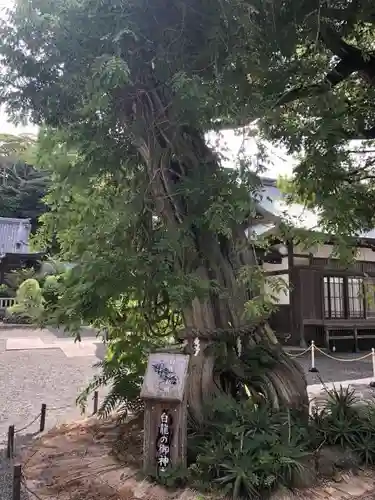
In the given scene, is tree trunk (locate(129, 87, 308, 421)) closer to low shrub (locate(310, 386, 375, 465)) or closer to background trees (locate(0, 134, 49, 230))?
low shrub (locate(310, 386, 375, 465))

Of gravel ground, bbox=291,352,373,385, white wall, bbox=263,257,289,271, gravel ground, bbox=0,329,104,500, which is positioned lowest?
gravel ground, bbox=0,329,104,500

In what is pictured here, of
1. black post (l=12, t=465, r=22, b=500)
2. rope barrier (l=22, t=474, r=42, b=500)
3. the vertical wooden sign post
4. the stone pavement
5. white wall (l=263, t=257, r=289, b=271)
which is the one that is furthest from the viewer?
white wall (l=263, t=257, r=289, b=271)

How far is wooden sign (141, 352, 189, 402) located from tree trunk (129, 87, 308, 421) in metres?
0.64

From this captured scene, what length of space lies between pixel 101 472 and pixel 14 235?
28.6 metres

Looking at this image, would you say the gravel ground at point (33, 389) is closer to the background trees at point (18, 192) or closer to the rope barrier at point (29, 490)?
the rope barrier at point (29, 490)

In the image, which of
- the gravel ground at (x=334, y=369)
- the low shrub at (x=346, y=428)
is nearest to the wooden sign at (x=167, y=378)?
the low shrub at (x=346, y=428)

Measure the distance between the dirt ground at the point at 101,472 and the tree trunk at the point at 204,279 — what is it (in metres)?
0.91

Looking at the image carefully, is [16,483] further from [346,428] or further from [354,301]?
[354,301]

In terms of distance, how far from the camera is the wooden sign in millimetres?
4000

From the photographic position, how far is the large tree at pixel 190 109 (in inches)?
141

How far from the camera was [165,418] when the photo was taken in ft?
13.2

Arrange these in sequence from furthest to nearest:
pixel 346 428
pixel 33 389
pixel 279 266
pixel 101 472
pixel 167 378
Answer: pixel 279 266
pixel 33 389
pixel 346 428
pixel 101 472
pixel 167 378

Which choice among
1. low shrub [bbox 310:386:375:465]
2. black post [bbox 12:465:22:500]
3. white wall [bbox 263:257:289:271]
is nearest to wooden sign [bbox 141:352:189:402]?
black post [bbox 12:465:22:500]

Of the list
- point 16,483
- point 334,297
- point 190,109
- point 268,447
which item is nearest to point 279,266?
point 334,297
